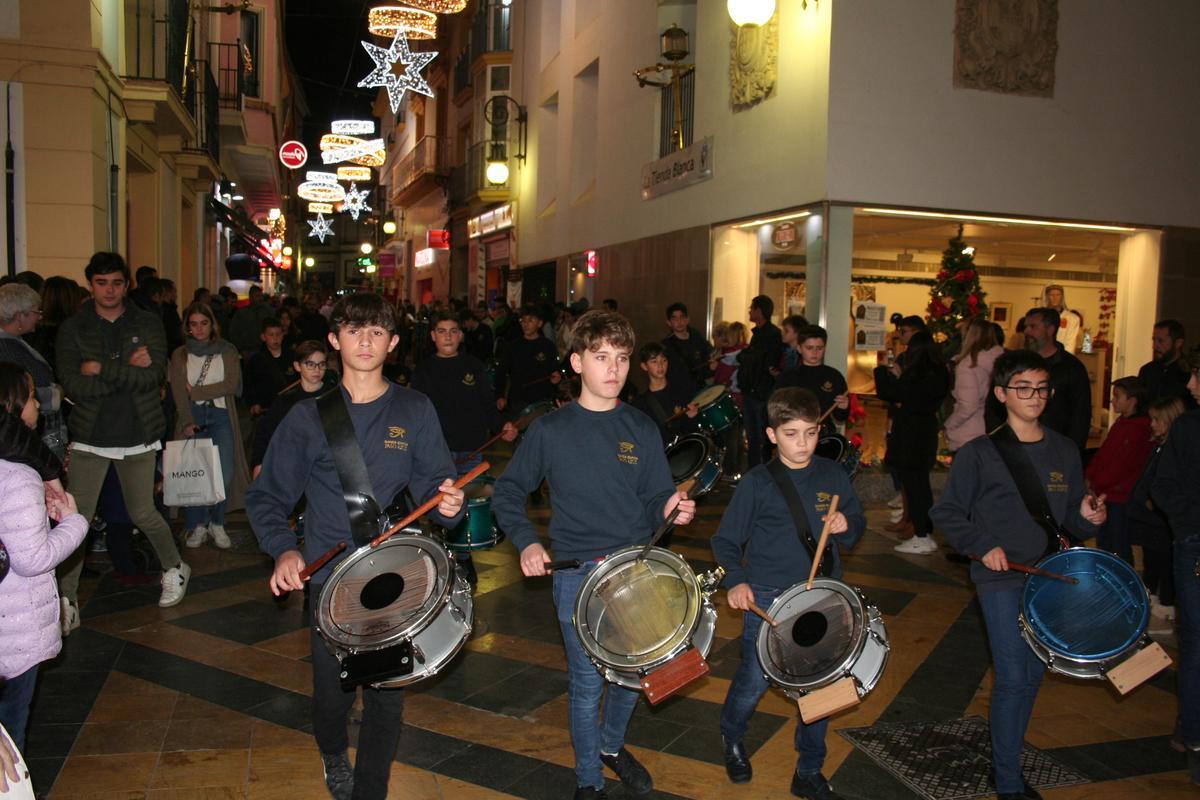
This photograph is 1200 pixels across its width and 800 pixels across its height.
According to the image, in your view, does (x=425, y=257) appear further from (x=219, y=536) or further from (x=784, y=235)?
(x=219, y=536)

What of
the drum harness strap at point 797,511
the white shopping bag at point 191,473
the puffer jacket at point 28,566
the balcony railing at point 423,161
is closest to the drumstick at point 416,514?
the puffer jacket at point 28,566

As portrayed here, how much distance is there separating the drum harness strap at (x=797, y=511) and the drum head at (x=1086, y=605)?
778 mm

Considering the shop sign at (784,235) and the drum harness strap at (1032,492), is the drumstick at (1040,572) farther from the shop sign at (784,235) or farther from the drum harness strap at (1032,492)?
the shop sign at (784,235)

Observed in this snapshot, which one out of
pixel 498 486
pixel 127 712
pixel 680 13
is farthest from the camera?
pixel 680 13

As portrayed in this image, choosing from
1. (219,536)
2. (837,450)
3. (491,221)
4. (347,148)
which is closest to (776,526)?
(837,450)

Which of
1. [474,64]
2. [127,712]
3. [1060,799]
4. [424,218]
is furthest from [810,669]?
[424,218]

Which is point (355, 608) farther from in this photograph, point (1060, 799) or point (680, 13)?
point (680, 13)

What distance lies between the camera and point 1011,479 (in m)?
4.07

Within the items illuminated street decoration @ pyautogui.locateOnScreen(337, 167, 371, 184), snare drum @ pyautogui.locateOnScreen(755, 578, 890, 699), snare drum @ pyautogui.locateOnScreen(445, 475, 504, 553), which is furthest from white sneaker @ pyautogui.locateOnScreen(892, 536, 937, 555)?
illuminated street decoration @ pyautogui.locateOnScreen(337, 167, 371, 184)

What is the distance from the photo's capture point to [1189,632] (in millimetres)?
4277

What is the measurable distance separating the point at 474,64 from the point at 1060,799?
27412 mm

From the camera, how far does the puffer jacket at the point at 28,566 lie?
10.8 ft

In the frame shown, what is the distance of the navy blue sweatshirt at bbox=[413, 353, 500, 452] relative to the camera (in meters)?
7.43

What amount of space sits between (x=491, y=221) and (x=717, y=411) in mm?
20826
